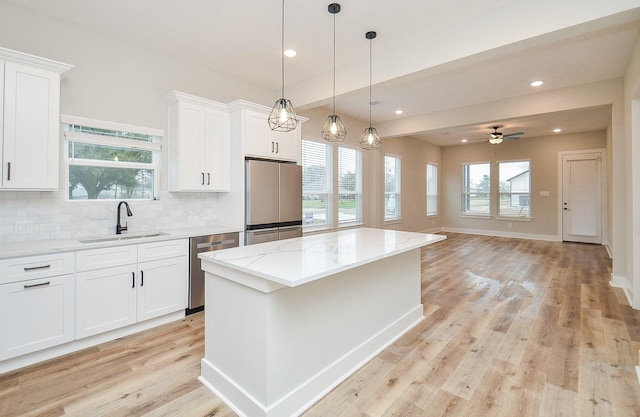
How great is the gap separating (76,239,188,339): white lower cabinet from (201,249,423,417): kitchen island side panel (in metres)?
1.17

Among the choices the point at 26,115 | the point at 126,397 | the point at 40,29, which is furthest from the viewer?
the point at 40,29

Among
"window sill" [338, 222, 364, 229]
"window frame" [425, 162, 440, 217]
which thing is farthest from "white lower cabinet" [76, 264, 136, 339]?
"window frame" [425, 162, 440, 217]

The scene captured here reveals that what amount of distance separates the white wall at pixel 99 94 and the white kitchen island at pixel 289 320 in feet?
5.84

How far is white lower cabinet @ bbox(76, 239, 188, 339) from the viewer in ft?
8.51

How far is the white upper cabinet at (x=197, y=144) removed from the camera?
3463mm

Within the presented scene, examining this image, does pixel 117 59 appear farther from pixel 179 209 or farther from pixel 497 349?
pixel 497 349

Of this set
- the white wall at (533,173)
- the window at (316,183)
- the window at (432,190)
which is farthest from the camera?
the window at (432,190)

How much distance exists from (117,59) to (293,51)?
1875mm

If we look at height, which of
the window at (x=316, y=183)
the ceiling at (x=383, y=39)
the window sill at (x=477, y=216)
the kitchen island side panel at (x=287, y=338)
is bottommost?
the kitchen island side panel at (x=287, y=338)

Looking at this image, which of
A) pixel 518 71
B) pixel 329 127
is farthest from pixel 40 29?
pixel 518 71

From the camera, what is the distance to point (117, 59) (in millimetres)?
3229

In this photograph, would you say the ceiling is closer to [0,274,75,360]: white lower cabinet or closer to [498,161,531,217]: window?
[0,274,75,360]: white lower cabinet

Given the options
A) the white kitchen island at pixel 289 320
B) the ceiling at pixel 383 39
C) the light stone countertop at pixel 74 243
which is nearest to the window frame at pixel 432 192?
the ceiling at pixel 383 39

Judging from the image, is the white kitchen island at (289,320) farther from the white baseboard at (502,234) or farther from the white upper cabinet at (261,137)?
the white baseboard at (502,234)
